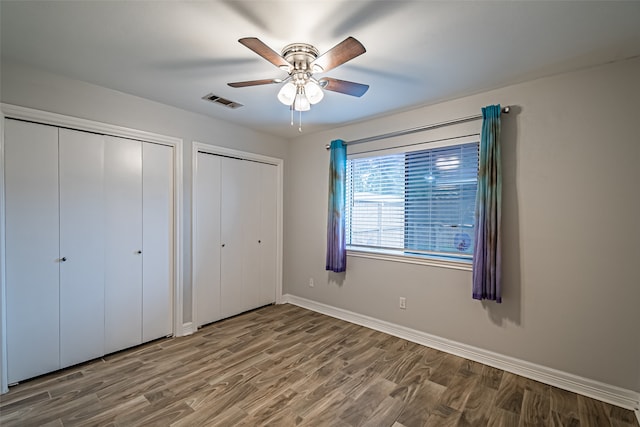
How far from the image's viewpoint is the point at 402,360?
263 centimetres

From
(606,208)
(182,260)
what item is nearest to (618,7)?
(606,208)

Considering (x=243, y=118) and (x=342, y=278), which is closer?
(x=243, y=118)

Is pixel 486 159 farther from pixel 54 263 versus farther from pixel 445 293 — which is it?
pixel 54 263

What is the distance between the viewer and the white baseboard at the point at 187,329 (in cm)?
312

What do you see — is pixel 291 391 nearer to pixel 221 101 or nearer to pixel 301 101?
pixel 301 101

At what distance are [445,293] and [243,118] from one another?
3.01 metres

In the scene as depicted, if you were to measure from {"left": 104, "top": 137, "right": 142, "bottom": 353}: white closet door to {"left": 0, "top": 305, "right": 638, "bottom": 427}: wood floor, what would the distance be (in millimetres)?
250

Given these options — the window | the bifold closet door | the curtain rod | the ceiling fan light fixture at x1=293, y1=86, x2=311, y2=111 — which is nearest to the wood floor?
the bifold closet door

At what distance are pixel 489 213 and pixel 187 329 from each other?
3.35 meters

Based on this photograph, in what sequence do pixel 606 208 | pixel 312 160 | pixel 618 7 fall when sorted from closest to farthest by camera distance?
1. pixel 618 7
2. pixel 606 208
3. pixel 312 160

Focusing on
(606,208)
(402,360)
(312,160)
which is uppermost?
(312,160)

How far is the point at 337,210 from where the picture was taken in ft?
11.7

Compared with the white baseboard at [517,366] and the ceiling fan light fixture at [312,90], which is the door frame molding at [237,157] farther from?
the ceiling fan light fixture at [312,90]

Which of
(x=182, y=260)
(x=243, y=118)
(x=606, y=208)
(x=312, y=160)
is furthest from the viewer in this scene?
(x=312, y=160)
